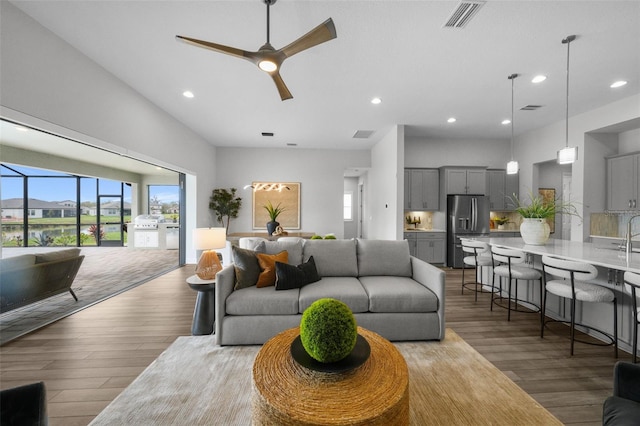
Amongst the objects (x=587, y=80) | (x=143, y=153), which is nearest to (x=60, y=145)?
(x=143, y=153)

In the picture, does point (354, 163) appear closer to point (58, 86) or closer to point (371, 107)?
point (371, 107)

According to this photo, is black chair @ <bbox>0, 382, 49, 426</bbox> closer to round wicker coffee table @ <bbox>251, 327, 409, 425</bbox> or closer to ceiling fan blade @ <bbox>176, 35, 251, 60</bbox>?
round wicker coffee table @ <bbox>251, 327, 409, 425</bbox>

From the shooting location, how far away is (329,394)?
3.89 ft

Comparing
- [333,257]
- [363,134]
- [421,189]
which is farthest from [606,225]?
[333,257]

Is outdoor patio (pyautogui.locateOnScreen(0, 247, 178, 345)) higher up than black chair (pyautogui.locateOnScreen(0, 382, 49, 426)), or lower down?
lower down

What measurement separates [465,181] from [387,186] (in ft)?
6.24

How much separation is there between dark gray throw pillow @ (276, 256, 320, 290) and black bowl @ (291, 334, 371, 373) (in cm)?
107

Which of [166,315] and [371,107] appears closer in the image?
[166,315]

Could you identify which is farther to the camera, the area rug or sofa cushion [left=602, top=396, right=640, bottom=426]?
the area rug

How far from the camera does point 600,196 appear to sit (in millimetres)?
4805

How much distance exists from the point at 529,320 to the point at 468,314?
2.16 feet

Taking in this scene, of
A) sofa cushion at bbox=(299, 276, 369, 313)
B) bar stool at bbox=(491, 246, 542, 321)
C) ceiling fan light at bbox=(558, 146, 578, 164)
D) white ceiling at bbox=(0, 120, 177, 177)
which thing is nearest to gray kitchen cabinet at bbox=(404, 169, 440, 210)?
bar stool at bbox=(491, 246, 542, 321)

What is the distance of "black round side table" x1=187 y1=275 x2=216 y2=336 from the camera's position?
262 cm

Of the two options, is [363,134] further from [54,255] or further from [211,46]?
[54,255]
